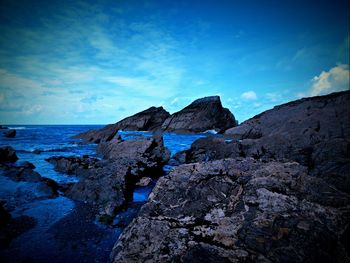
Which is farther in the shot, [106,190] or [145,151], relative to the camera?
[145,151]

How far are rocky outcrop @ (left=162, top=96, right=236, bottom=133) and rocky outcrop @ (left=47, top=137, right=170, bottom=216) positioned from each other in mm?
53323

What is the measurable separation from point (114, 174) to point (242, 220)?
353 inches

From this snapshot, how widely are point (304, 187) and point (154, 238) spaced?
13.9 ft

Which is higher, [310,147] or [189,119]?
[189,119]

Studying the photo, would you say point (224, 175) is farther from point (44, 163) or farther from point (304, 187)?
point (44, 163)

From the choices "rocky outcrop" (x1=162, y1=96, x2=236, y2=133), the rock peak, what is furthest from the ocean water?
the rock peak

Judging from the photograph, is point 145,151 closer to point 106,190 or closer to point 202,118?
point 106,190

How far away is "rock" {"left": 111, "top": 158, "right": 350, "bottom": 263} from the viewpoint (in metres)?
3.86

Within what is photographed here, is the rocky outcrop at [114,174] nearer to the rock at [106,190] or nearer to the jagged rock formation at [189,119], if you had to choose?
the rock at [106,190]

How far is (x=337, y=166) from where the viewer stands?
34.7 ft

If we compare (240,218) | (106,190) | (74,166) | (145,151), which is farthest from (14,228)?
(145,151)

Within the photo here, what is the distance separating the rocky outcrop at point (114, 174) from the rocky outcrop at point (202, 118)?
53.3 metres

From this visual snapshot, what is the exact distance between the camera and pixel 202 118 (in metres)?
75.6

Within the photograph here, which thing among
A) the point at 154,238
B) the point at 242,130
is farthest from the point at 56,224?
the point at 242,130
